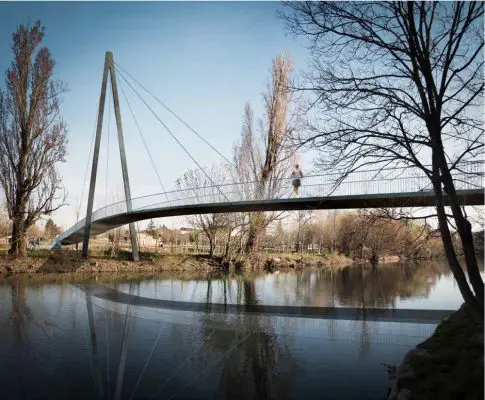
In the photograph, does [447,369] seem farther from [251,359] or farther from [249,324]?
[249,324]

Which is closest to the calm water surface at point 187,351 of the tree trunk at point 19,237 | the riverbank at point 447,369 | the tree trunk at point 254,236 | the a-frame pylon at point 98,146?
the riverbank at point 447,369

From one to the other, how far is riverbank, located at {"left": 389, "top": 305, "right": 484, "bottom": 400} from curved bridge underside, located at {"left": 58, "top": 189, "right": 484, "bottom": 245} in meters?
2.56

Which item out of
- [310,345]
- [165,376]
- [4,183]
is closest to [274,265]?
[4,183]

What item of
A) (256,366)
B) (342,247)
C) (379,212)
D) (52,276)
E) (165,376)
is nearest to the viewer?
(165,376)

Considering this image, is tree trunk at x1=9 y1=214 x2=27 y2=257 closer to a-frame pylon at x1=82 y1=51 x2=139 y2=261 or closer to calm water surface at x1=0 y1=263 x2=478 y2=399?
a-frame pylon at x1=82 y1=51 x2=139 y2=261

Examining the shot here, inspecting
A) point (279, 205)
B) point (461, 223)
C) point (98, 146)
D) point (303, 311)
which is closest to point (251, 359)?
point (461, 223)

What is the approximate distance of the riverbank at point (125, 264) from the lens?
68.7 ft

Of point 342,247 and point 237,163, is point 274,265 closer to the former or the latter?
point 237,163

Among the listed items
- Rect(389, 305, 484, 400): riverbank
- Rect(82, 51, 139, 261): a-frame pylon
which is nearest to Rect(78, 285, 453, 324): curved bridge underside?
Answer: Rect(389, 305, 484, 400): riverbank

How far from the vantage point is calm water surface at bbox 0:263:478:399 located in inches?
209

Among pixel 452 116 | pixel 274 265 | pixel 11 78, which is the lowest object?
pixel 274 265

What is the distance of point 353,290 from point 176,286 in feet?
24.6

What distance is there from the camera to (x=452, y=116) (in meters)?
5.84

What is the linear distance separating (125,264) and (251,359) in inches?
754
